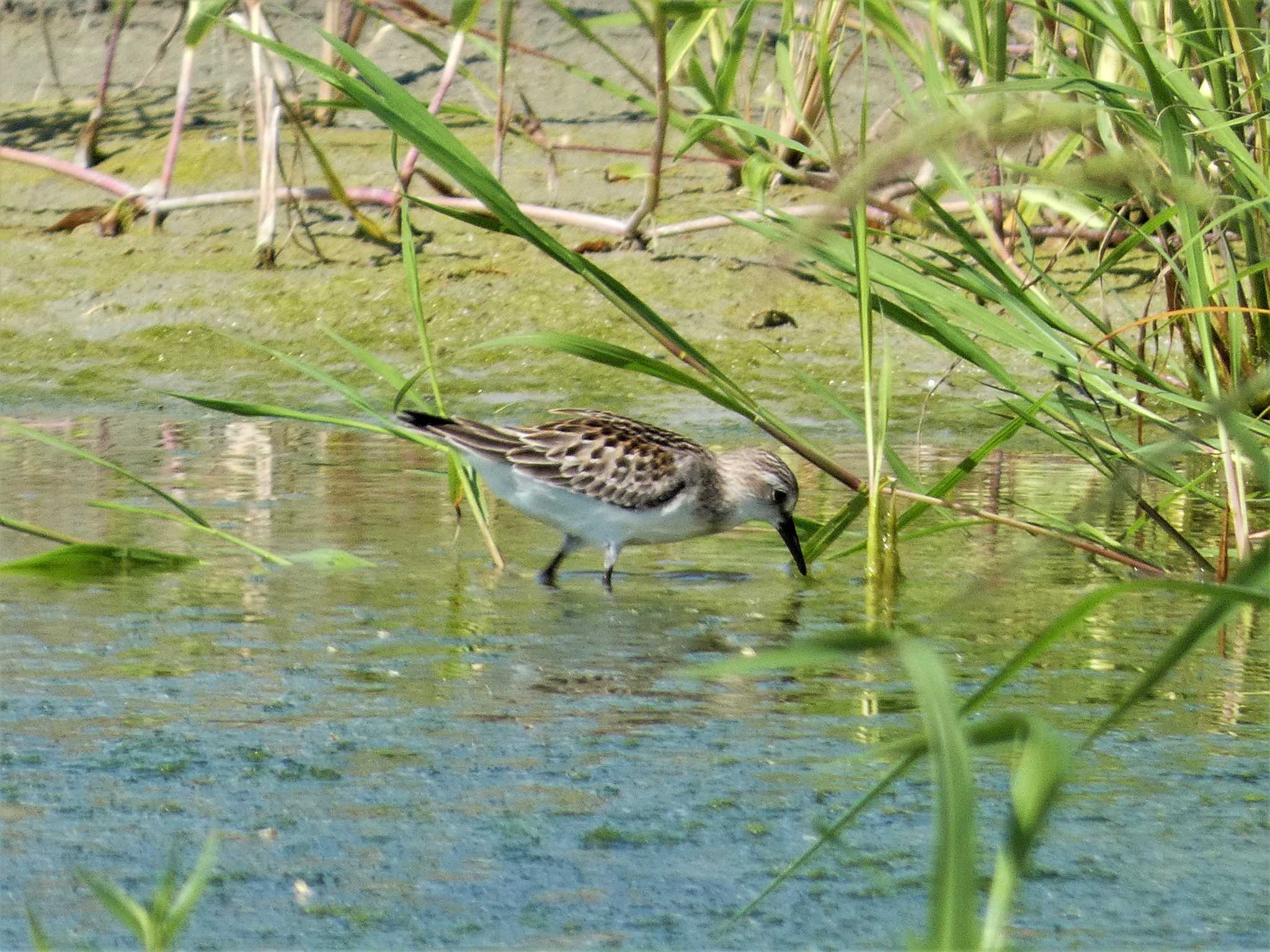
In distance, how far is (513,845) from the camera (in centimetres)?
325

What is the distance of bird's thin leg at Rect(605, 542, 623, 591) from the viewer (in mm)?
6156

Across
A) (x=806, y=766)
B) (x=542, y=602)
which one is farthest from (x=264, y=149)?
(x=806, y=766)

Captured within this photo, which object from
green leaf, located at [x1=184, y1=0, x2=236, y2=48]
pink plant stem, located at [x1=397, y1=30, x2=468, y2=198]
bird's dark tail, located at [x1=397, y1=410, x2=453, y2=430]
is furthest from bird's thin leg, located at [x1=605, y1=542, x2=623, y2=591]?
pink plant stem, located at [x1=397, y1=30, x2=468, y2=198]

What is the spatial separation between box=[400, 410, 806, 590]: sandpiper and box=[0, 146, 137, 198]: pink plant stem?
457cm

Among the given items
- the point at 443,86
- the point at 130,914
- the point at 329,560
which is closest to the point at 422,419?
the point at 329,560

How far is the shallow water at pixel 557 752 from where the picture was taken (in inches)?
117

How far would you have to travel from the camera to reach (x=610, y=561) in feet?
20.9

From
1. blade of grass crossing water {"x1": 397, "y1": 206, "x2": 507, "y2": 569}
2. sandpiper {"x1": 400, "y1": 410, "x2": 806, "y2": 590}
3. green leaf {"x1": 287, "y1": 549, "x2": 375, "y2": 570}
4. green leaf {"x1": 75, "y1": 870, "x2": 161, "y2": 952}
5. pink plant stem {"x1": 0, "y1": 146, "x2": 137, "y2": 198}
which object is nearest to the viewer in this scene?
green leaf {"x1": 75, "y1": 870, "x2": 161, "y2": 952}

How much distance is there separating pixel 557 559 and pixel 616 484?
413 mm

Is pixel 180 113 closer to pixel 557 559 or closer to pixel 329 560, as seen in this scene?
pixel 557 559

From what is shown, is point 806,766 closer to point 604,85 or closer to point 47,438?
point 47,438

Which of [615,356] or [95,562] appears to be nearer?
[615,356]

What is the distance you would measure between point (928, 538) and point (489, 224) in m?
2.63

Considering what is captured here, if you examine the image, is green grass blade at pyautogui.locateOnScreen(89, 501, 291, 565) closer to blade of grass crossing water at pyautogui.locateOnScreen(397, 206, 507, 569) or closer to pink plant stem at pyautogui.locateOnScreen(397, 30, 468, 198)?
blade of grass crossing water at pyautogui.locateOnScreen(397, 206, 507, 569)
